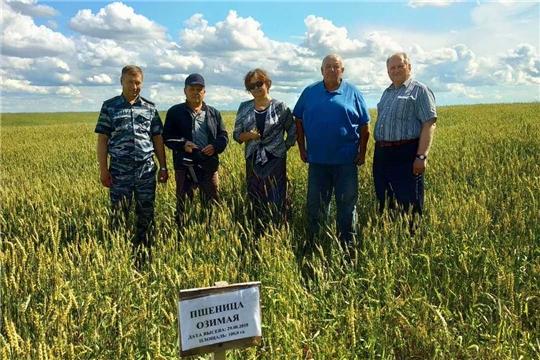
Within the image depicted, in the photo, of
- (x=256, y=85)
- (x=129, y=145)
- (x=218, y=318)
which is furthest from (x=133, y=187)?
(x=218, y=318)

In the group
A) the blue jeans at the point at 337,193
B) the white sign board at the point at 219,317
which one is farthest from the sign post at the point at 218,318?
the blue jeans at the point at 337,193

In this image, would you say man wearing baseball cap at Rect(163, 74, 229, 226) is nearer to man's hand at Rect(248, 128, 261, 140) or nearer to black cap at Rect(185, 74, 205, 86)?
black cap at Rect(185, 74, 205, 86)

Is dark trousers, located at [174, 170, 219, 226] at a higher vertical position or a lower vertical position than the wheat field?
higher

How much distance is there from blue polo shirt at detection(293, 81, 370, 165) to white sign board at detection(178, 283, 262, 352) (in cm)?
224

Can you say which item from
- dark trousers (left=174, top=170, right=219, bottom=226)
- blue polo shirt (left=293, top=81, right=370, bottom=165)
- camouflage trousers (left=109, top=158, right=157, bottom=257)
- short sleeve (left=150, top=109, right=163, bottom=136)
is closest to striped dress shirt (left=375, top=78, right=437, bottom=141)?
blue polo shirt (left=293, top=81, right=370, bottom=165)

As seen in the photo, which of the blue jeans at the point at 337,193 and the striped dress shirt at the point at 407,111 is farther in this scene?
the blue jeans at the point at 337,193

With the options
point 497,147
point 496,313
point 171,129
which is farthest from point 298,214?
point 497,147

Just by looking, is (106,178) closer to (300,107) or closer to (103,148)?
(103,148)

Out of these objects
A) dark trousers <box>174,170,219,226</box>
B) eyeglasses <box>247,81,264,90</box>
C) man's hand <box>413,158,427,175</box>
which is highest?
eyeglasses <box>247,81,264,90</box>

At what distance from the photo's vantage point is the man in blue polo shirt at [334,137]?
12.0 ft

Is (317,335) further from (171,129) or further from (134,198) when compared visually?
(171,129)

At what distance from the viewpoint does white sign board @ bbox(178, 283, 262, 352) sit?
61.0 inches

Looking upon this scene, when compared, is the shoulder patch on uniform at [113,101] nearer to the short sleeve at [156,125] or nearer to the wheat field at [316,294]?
the short sleeve at [156,125]

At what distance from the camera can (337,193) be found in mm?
3826
